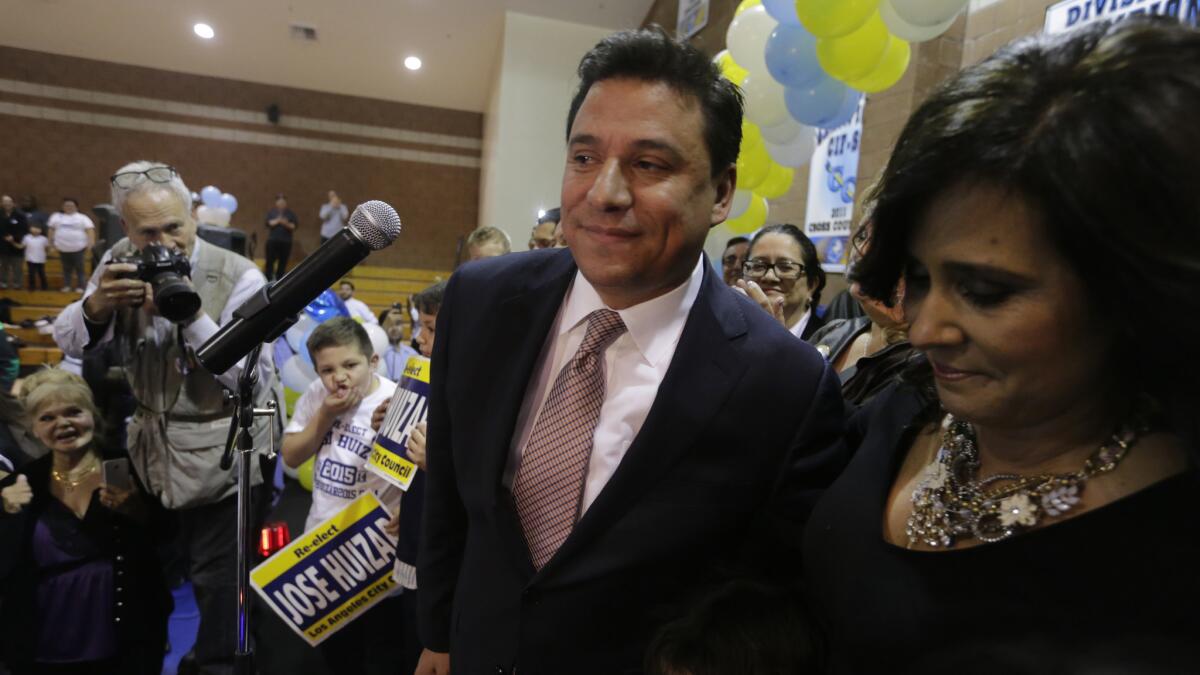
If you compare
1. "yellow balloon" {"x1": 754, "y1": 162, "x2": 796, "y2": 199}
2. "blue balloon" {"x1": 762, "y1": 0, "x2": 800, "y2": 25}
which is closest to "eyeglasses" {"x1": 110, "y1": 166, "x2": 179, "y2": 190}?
"blue balloon" {"x1": 762, "y1": 0, "x2": 800, "y2": 25}

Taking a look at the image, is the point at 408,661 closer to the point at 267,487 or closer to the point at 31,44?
the point at 267,487

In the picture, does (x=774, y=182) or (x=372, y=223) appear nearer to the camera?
(x=372, y=223)

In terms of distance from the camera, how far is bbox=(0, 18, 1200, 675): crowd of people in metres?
0.55

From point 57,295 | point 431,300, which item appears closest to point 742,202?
point 431,300

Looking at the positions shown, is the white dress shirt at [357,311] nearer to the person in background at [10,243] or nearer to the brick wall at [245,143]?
the person in background at [10,243]

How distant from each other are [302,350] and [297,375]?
39cm

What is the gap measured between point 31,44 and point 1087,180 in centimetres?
1602

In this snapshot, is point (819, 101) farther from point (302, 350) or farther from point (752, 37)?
point (302, 350)

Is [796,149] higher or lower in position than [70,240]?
higher

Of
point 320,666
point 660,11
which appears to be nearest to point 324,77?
point 660,11

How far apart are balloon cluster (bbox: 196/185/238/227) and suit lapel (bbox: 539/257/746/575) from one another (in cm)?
914

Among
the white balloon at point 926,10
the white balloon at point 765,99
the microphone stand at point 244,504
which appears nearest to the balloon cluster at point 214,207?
the white balloon at point 765,99

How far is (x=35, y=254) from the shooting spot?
9.84m

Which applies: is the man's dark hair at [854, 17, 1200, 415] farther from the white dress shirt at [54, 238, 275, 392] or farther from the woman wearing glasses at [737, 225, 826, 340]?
the woman wearing glasses at [737, 225, 826, 340]
